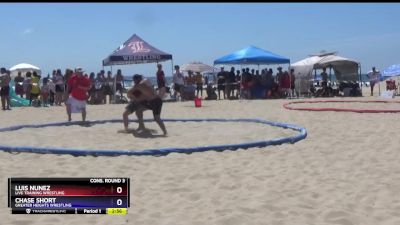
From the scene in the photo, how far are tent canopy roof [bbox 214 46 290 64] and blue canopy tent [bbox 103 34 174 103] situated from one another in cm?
271

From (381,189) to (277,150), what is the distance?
2421 mm

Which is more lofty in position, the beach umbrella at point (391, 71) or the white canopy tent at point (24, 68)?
the white canopy tent at point (24, 68)

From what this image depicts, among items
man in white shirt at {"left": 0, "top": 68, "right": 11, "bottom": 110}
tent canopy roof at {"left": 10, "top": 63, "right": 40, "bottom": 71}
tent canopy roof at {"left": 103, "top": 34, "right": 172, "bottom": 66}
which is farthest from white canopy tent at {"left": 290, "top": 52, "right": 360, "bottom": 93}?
man in white shirt at {"left": 0, "top": 68, "right": 11, "bottom": 110}

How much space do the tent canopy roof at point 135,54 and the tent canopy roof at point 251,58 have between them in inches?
107

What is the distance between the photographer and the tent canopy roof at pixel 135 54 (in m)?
19.8

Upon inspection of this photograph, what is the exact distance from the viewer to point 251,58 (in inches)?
839

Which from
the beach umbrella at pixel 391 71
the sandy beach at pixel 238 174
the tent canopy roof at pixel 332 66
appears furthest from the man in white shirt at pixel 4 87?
the beach umbrella at pixel 391 71

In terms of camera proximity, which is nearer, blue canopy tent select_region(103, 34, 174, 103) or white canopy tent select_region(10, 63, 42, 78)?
blue canopy tent select_region(103, 34, 174, 103)

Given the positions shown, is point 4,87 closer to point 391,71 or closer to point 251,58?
point 251,58

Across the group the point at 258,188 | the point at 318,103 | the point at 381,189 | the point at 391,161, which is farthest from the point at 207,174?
the point at 318,103
